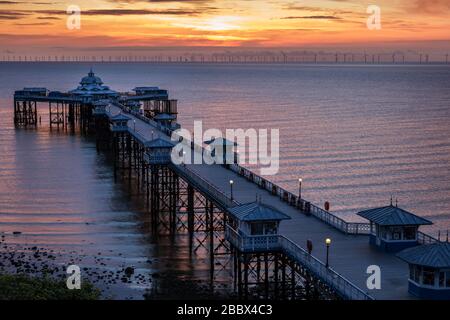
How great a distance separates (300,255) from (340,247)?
319cm

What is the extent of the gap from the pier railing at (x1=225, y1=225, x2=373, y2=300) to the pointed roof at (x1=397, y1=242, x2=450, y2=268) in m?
2.24

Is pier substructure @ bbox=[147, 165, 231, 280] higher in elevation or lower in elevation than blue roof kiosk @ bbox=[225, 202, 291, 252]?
lower

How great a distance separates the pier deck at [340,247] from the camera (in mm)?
26516

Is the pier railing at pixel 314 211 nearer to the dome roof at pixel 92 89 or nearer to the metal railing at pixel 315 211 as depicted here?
the metal railing at pixel 315 211

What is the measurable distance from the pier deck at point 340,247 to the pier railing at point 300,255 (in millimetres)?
858

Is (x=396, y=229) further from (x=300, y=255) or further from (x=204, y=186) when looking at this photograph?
(x=204, y=186)

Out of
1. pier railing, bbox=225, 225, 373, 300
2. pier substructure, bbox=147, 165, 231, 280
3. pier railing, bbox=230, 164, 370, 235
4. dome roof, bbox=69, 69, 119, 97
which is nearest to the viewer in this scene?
pier railing, bbox=225, 225, 373, 300

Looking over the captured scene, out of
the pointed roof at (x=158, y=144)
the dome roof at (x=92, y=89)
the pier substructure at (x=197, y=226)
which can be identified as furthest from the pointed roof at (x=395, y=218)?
the dome roof at (x=92, y=89)

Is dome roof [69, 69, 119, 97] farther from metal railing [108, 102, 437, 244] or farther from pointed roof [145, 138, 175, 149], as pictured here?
metal railing [108, 102, 437, 244]

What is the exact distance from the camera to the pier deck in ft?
87.0

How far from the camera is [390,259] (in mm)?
29719

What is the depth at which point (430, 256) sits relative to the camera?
25.2 meters

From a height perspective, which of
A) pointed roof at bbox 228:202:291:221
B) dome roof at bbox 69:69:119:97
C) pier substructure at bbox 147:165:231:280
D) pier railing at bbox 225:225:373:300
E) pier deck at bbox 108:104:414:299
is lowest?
pier substructure at bbox 147:165:231:280

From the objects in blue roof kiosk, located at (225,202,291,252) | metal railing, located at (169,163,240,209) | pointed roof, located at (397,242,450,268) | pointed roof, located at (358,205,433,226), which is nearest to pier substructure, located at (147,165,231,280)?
metal railing, located at (169,163,240,209)
